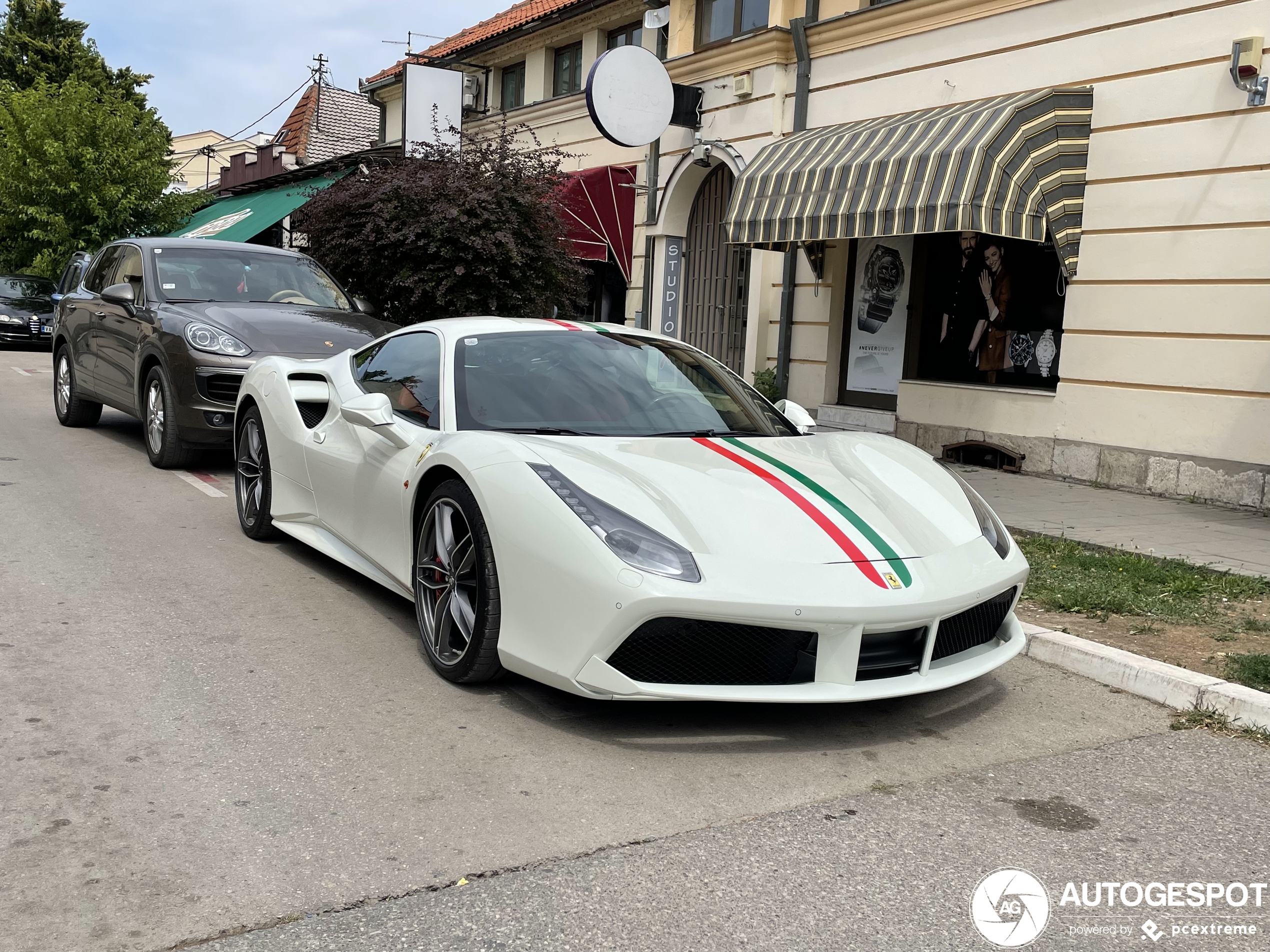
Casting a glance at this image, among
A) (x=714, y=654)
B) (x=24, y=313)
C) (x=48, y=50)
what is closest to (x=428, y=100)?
(x=24, y=313)

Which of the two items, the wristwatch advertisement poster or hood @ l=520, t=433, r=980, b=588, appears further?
the wristwatch advertisement poster

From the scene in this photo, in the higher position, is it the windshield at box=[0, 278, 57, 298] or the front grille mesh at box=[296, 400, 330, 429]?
the windshield at box=[0, 278, 57, 298]

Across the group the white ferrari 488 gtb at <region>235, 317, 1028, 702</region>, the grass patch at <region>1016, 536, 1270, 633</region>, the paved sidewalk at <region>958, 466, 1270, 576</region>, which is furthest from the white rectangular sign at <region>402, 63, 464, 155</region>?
the white ferrari 488 gtb at <region>235, 317, 1028, 702</region>

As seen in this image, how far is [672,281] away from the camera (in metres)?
15.4

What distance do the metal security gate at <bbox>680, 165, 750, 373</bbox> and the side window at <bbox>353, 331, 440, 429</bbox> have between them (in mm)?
10097

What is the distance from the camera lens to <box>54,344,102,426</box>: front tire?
10.6 meters

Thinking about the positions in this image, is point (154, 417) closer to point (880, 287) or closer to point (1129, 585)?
point (1129, 585)

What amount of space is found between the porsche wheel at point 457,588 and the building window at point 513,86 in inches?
669

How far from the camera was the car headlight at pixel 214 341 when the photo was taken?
8195 millimetres

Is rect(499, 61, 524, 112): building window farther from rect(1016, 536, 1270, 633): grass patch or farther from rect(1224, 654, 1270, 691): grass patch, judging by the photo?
rect(1224, 654, 1270, 691): grass patch

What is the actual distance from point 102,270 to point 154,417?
2.36 metres

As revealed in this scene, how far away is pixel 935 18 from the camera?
1202 cm

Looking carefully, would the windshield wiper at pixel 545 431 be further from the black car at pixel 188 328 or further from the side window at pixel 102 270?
the side window at pixel 102 270

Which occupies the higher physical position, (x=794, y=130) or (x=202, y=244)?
(x=794, y=130)
